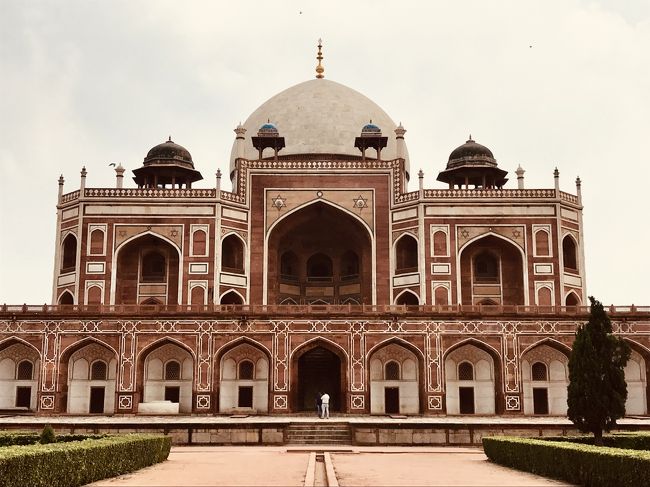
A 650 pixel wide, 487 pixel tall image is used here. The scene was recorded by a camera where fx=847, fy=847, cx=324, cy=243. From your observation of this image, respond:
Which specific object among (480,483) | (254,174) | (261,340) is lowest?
(480,483)

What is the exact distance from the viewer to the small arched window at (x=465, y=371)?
98.0 feet

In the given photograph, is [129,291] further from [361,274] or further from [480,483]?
[480,483]

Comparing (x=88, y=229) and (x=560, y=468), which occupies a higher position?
(x=88, y=229)

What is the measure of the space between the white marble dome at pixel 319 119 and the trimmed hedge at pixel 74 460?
26134 millimetres

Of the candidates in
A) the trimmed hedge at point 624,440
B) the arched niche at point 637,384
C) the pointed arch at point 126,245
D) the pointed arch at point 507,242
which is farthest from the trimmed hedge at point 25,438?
the pointed arch at point 507,242

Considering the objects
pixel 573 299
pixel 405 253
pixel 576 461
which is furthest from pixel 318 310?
pixel 576 461

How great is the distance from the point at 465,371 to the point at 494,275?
6.88 metres

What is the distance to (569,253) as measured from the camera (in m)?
35.8

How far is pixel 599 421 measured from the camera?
17.8 m

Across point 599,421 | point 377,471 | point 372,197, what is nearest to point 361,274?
point 372,197

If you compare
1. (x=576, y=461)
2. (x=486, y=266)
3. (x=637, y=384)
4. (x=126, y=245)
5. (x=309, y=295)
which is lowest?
(x=576, y=461)

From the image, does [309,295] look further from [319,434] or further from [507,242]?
[319,434]

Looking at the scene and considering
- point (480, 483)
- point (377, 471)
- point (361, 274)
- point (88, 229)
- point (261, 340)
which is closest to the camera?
point (480, 483)

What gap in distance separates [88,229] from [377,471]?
75.9 ft
